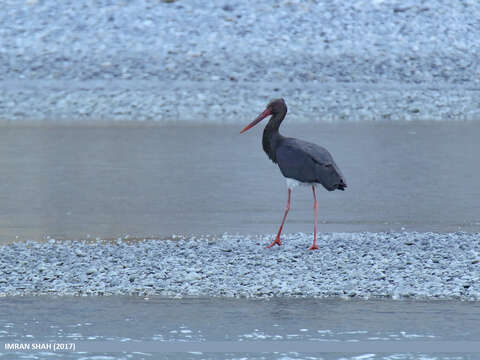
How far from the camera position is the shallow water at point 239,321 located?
674 centimetres

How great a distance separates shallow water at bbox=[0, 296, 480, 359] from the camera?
674 centimetres

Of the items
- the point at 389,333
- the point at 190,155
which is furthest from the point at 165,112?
the point at 389,333

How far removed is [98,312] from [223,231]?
387cm

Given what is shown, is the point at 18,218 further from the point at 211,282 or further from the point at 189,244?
the point at 211,282

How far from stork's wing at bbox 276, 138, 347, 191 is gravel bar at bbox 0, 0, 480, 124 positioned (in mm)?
14943

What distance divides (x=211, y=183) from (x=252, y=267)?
5980mm

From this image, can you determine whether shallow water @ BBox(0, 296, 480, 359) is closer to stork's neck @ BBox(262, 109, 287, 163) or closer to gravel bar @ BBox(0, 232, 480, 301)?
gravel bar @ BBox(0, 232, 480, 301)

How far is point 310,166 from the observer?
10125mm

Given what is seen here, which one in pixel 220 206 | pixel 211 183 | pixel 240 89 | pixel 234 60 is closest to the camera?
pixel 220 206

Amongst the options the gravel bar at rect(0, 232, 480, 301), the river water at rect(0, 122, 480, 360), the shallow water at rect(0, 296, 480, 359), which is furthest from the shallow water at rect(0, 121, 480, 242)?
the shallow water at rect(0, 296, 480, 359)

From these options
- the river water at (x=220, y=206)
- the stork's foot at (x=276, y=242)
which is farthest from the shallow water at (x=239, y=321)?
the stork's foot at (x=276, y=242)

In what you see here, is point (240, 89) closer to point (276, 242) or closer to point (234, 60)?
point (234, 60)

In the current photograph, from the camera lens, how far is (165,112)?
26.8m

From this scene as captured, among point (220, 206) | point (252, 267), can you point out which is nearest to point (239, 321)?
point (252, 267)
